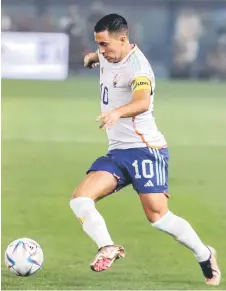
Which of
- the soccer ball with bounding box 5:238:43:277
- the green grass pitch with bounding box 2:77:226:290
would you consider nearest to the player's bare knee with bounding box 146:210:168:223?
the green grass pitch with bounding box 2:77:226:290

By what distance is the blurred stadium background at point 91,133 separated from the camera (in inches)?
382

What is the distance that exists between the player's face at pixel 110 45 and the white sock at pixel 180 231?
4.22 feet

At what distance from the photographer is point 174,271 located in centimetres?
924

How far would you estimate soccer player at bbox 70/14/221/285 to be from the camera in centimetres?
824

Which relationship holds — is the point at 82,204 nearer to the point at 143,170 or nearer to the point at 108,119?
the point at 143,170

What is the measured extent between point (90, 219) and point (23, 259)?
62 centimetres

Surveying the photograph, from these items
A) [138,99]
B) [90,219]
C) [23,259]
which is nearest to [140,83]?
[138,99]

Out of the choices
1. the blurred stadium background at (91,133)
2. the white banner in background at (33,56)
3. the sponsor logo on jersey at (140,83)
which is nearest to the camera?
the sponsor logo on jersey at (140,83)

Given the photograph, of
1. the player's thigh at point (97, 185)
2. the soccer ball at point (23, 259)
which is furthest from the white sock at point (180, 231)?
the soccer ball at point (23, 259)

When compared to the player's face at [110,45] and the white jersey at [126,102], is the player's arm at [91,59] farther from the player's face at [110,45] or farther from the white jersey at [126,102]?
the player's face at [110,45]

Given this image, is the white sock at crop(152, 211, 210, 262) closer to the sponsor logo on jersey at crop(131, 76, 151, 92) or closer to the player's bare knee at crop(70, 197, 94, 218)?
the player's bare knee at crop(70, 197, 94, 218)

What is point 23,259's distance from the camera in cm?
845

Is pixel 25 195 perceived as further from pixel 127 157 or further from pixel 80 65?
pixel 80 65

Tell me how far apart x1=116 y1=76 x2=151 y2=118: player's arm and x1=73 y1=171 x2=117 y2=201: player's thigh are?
72cm
